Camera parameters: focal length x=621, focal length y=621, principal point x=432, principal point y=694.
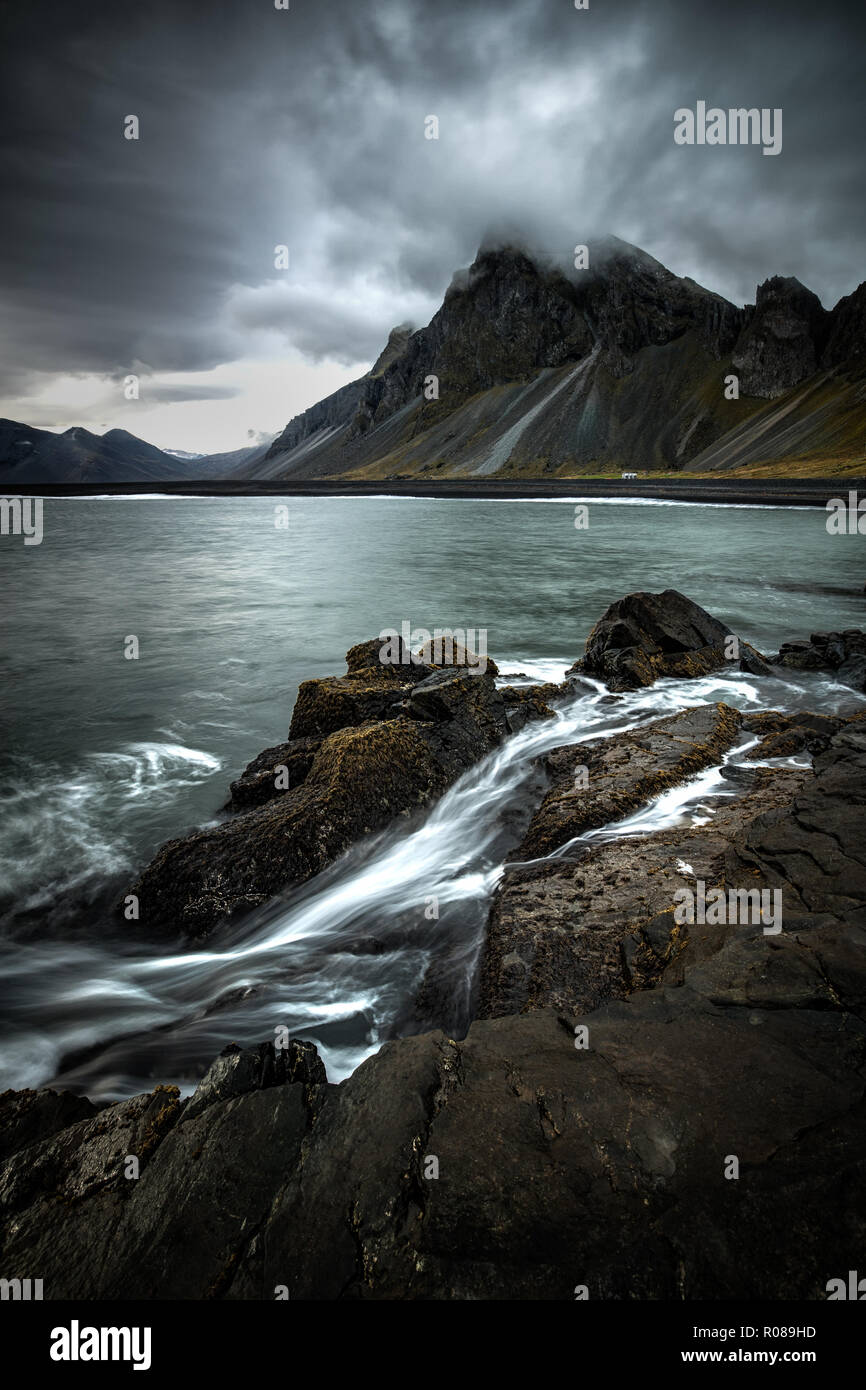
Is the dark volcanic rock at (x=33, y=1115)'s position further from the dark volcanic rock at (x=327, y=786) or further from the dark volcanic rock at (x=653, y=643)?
the dark volcanic rock at (x=653, y=643)

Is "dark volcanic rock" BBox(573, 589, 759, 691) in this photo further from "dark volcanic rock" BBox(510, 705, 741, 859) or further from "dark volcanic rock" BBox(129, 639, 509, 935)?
"dark volcanic rock" BBox(129, 639, 509, 935)

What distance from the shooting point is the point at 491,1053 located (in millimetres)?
3461

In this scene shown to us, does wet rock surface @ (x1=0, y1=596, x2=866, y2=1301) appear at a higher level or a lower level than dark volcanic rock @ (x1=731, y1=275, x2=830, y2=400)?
lower

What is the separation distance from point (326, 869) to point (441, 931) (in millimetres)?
1696

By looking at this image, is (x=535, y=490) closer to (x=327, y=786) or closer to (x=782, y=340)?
(x=782, y=340)

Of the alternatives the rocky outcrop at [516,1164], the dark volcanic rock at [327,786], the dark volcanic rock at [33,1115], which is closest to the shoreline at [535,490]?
the dark volcanic rock at [327,786]

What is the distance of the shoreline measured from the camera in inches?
3002

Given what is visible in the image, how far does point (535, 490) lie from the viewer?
117 meters

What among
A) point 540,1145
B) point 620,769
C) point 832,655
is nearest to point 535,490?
point 832,655

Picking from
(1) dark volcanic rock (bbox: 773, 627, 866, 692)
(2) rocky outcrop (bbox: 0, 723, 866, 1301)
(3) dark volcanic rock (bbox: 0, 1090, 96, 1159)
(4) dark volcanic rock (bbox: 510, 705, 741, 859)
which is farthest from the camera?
(1) dark volcanic rock (bbox: 773, 627, 866, 692)

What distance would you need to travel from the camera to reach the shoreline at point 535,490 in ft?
250

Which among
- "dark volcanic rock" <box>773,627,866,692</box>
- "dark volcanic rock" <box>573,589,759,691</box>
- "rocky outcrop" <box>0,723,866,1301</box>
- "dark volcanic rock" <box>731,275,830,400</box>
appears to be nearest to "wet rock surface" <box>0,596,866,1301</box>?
"rocky outcrop" <box>0,723,866,1301</box>
